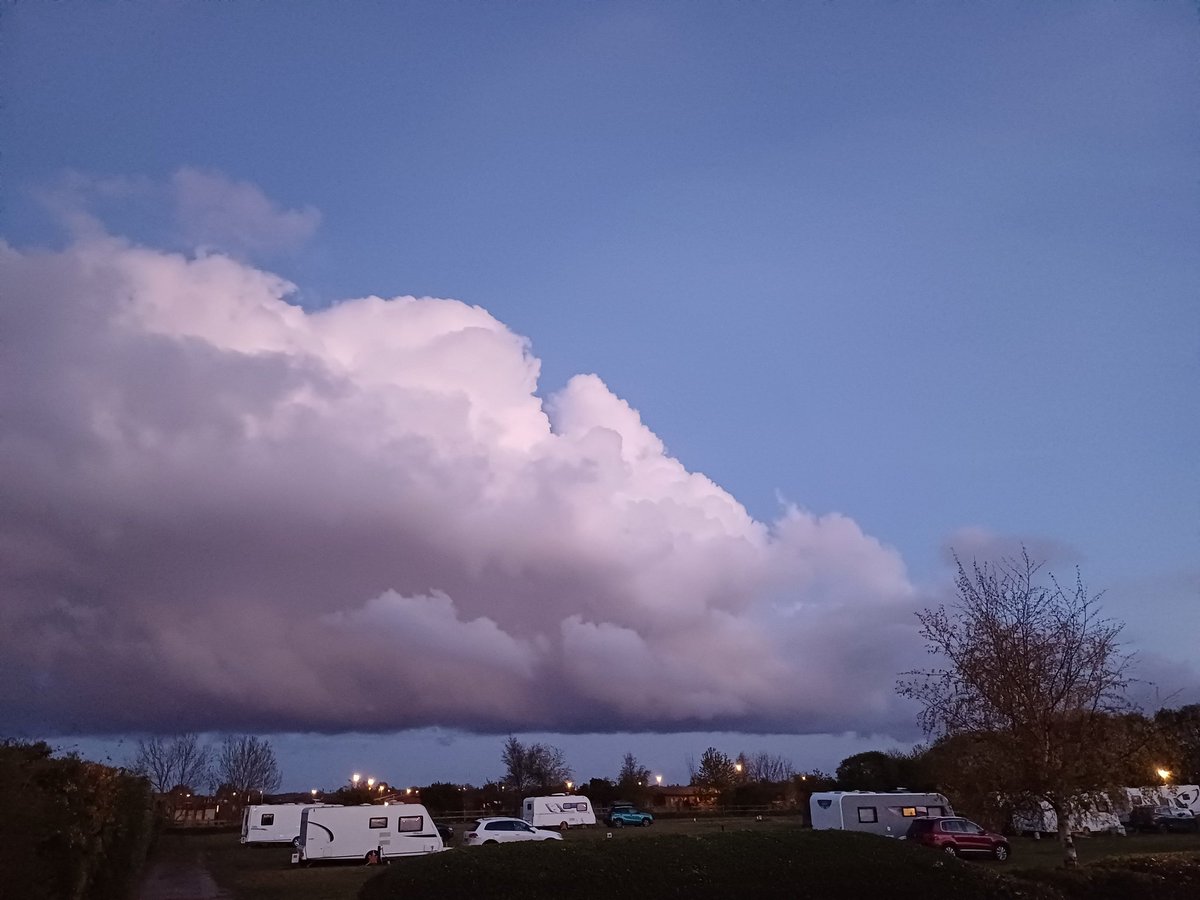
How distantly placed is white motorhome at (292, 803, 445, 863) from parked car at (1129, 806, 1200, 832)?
128 ft

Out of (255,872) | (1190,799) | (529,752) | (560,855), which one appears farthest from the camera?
(529,752)

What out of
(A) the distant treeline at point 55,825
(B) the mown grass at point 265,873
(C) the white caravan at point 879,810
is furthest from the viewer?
(C) the white caravan at point 879,810

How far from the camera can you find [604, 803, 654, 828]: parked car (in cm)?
6288

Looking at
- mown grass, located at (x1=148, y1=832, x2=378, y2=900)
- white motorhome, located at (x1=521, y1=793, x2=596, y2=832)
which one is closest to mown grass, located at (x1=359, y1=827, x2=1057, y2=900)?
mown grass, located at (x1=148, y1=832, x2=378, y2=900)

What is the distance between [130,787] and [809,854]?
52.8 ft

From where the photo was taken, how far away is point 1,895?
9.21 m

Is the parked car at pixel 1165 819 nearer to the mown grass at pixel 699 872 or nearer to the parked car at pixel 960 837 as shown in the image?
the parked car at pixel 960 837

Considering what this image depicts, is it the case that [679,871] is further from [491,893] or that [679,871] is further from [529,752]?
[529,752]

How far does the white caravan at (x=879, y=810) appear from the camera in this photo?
40.6m

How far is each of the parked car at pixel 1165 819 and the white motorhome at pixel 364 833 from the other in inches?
1538

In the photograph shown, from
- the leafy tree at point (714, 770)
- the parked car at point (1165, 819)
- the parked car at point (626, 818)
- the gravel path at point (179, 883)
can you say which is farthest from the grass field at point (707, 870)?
the leafy tree at point (714, 770)

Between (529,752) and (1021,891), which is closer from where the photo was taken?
(1021,891)

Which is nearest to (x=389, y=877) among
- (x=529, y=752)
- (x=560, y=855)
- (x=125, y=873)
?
(x=560, y=855)

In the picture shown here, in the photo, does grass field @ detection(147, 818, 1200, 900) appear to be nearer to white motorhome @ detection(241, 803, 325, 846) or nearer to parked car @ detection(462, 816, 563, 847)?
parked car @ detection(462, 816, 563, 847)
